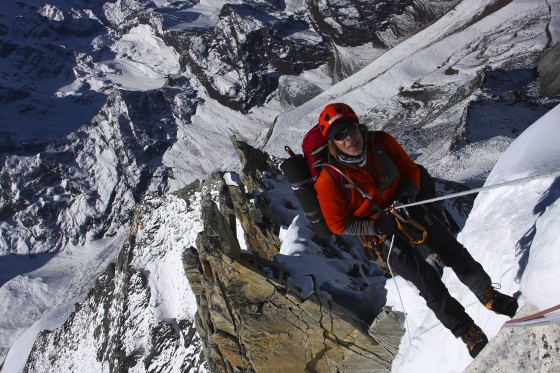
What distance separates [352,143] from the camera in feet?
20.5

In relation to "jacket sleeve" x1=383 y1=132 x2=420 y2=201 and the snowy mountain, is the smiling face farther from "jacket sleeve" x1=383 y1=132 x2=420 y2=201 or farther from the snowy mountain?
the snowy mountain

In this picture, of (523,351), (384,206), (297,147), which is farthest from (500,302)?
(297,147)

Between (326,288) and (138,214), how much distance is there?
109 ft

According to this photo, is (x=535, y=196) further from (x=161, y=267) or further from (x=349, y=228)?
(x=161, y=267)

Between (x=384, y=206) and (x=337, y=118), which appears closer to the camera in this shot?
(x=337, y=118)

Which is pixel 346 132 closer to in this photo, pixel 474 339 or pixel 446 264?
pixel 446 264

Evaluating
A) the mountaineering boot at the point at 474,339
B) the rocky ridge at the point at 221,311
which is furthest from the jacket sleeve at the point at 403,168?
the rocky ridge at the point at 221,311

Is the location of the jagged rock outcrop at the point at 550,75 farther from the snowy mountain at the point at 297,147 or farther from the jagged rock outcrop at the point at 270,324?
the jagged rock outcrop at the point at 270,324

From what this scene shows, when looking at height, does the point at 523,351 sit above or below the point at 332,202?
below

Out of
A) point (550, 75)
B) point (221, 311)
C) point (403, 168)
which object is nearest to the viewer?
point (403, 168)

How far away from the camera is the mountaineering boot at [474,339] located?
5938 mm

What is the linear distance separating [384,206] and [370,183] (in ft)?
1.67

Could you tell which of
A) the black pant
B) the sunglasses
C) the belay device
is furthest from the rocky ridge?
the sunglasses

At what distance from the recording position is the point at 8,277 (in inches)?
7136
